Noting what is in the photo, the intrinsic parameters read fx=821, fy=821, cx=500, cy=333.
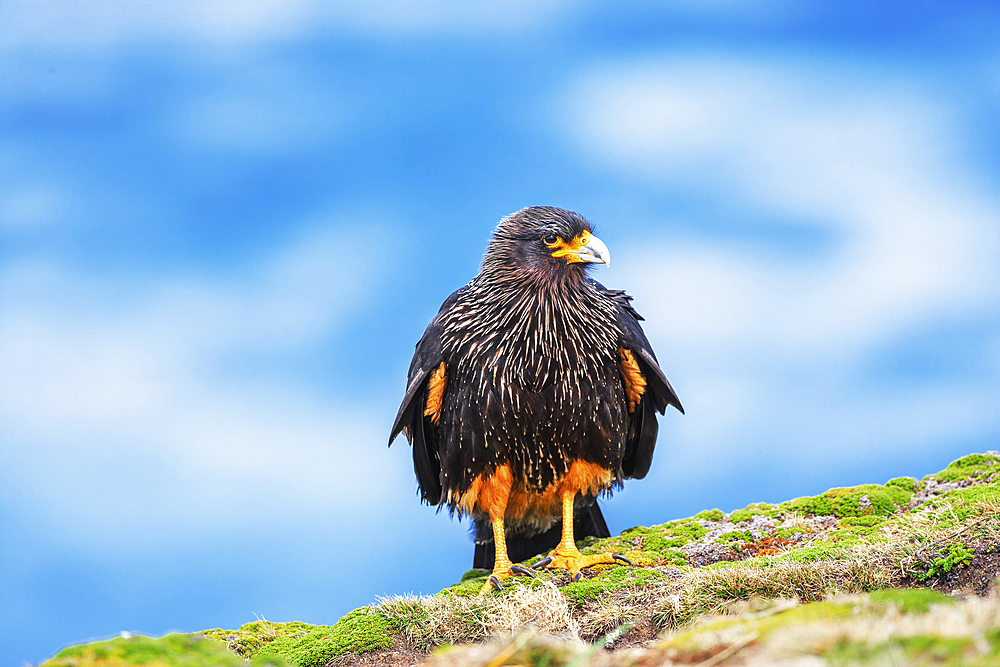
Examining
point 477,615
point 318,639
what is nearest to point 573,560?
point 477,615

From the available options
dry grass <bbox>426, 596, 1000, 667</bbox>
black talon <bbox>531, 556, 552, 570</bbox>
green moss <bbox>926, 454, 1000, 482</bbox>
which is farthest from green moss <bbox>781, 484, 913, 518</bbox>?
dry grass <bbox>426, 596, 1000, 667</bbox>

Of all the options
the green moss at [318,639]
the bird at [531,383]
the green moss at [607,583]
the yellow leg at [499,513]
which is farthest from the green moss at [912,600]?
the yellow leg at [499,513]

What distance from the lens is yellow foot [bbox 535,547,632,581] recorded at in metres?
5.87

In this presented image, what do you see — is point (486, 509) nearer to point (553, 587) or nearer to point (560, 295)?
point (553, 587)

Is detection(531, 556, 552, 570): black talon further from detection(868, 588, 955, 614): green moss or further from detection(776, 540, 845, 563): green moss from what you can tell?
detection(868, 588, 955, 614): green moss

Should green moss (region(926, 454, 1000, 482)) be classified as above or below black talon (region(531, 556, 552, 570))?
below

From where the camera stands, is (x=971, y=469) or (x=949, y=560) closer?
(x=949, y=560)

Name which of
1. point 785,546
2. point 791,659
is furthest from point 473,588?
point 791,659

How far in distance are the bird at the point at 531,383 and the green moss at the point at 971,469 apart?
105 inches

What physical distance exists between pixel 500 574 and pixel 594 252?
237 cm

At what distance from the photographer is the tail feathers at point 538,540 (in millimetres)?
6785

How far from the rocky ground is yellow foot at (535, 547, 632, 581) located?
0.10m

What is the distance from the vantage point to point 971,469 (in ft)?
22.9

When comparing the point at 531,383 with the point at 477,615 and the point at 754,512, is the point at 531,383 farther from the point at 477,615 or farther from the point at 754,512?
the point at 754,512
